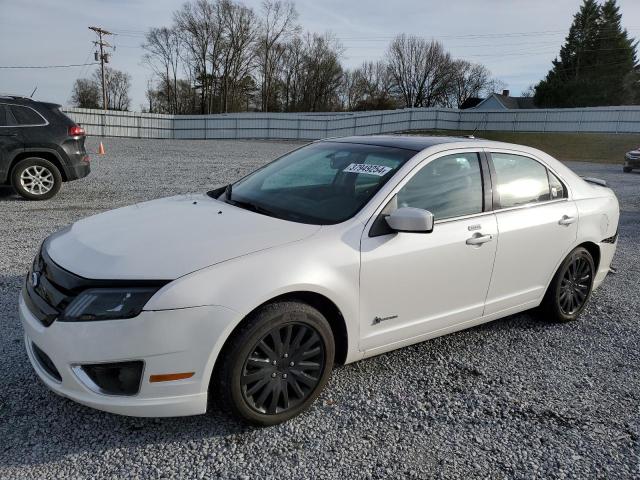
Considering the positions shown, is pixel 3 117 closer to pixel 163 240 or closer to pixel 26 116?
pixel 26 116

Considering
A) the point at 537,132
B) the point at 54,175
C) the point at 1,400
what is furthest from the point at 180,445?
the point at 537,132

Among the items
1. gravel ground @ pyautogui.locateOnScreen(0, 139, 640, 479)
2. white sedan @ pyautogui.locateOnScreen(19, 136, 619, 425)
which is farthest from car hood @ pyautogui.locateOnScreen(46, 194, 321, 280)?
gravel ground @ pyautogui.locateOnScreen(0, 139, 640, 479)

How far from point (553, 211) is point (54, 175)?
8141 mm

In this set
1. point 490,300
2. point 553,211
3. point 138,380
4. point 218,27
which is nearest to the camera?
point 138,380

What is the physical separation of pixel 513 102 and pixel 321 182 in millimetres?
73836

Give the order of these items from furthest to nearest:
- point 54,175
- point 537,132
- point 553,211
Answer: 1. point 537,132
2. point 54,175
3. point 553,211

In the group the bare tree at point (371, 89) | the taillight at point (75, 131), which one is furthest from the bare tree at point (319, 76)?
the taillight at point (75, 131)

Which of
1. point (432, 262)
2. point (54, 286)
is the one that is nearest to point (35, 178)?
point (54, 286)

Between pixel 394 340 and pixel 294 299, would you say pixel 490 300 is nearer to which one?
pixel 394 340

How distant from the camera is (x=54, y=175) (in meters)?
8.87

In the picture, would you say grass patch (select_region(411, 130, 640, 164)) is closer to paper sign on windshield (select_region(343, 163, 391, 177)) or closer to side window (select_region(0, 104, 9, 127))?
side window (select_region(0, 104, 9, 127))

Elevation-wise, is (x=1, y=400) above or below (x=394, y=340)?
below

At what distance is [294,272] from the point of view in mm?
2678

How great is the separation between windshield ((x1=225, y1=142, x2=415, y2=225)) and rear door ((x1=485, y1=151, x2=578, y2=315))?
2.95ft
